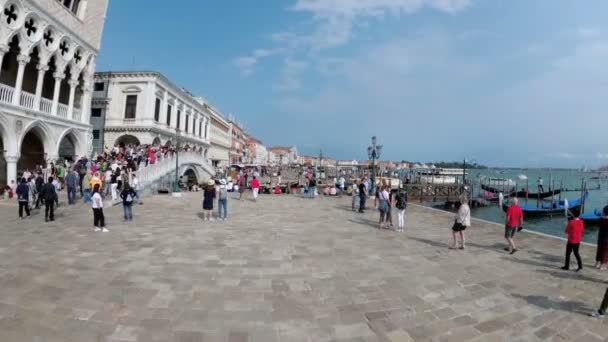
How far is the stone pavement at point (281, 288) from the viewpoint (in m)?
3.93

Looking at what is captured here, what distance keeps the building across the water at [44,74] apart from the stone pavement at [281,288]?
11999mm

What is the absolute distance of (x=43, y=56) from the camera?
725 inches

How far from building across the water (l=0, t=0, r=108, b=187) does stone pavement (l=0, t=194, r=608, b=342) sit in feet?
39.4

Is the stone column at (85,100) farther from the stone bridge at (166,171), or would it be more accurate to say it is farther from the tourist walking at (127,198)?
the tourist walking at (127,198)

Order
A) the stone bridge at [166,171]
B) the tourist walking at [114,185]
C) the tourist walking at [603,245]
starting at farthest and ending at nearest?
the stone bridge at [166,171] < the tourist walking at [114,185] < the tourist walking at [603,245]

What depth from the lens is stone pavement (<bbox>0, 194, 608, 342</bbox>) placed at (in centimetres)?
393

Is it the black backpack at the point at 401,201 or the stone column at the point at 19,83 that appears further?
the stone column at the point at 19,83

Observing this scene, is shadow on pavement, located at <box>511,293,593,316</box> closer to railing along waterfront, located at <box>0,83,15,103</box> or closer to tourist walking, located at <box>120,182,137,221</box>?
tourist walking, located at <box>120,182,137,221</box>

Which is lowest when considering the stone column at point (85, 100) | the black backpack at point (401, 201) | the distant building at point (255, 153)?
the black backpack at point (401, 201)

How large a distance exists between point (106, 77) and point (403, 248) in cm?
3514

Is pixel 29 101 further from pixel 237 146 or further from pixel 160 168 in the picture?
pixel 237 146

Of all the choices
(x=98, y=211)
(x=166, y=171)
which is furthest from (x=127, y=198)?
(x=166, y=171)

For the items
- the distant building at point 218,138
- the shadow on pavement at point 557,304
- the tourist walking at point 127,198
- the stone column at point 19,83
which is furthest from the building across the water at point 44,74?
the distant building at point 218,138

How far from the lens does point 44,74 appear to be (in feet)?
68.5
